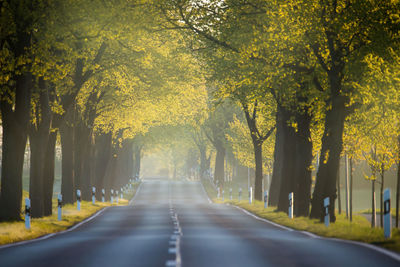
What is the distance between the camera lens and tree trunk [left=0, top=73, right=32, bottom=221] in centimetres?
2161

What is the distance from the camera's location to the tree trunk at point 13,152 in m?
21.6

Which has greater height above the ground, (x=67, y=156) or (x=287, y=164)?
(x=67, y=156)

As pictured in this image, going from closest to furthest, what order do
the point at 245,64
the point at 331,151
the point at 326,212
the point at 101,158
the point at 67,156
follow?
the point at 326,212 < the point at 331,151 < the point at 245,64 < the point at 67,156 < the point at 101,158

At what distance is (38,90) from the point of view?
77.3 feet

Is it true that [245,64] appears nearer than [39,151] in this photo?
Yes

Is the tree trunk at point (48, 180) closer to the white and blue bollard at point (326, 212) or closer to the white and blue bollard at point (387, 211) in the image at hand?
the white and blue bollard at point (326, 212)

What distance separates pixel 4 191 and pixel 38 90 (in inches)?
156

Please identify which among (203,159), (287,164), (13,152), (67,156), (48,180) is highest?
(203,159)

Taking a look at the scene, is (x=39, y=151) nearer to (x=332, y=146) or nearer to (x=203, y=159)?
(x=332, y=146)

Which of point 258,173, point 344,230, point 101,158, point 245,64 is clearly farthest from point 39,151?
point 101,158

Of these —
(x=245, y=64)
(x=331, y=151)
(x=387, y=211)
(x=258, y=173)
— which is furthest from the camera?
(x=258, y=173)

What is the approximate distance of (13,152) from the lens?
70.9 feet

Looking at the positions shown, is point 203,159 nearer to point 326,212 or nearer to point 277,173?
point 277,173

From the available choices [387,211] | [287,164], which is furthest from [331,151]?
[387,211]
